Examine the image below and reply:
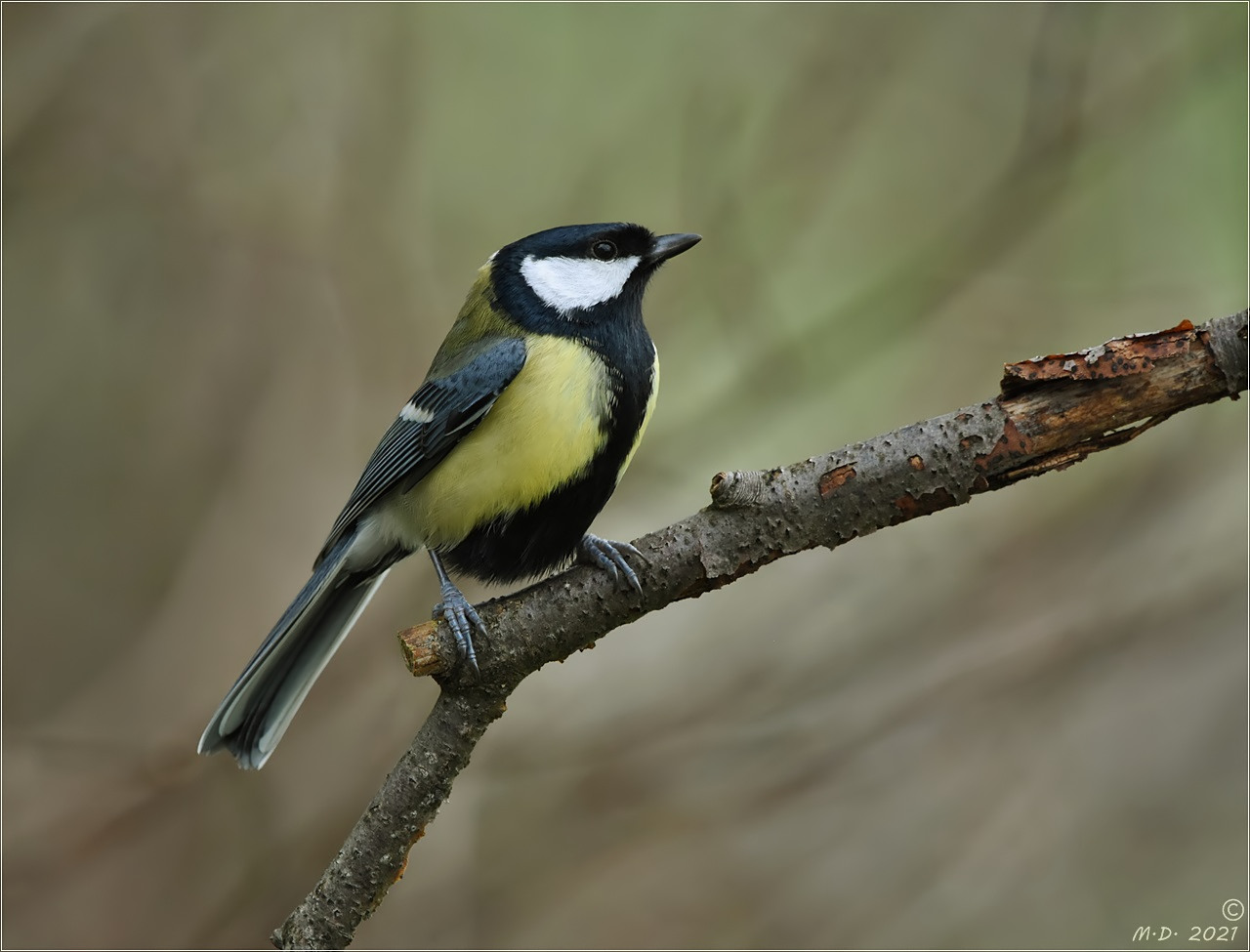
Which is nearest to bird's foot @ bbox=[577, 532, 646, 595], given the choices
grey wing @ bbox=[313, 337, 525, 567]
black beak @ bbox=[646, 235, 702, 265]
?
grey wing @ bbox=[313, 337, 525, 567]

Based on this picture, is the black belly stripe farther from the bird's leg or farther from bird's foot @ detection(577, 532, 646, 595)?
the bird's leg

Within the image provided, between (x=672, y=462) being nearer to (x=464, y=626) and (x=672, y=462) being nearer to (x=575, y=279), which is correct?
(x=575, y=279)

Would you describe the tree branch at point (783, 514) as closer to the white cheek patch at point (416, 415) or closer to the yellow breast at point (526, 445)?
the yellow breast at point (526, 445)

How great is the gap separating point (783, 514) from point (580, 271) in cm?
114

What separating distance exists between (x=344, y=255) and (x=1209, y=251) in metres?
3.20

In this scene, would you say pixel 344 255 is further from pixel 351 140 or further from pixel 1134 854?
→ pixel 1134 854

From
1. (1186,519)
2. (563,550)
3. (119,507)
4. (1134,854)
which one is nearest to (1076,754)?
(1134,854)

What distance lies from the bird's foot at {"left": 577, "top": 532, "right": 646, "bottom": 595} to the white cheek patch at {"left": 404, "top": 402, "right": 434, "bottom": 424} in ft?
1.94

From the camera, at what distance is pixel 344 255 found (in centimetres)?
403

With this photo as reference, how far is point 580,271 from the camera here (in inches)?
110

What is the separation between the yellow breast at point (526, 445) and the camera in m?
2.44

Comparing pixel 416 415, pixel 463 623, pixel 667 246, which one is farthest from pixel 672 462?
pixel 463 623

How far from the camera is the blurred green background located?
344cm

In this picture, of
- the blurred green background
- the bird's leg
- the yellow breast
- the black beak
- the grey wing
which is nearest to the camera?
the bird's leg
